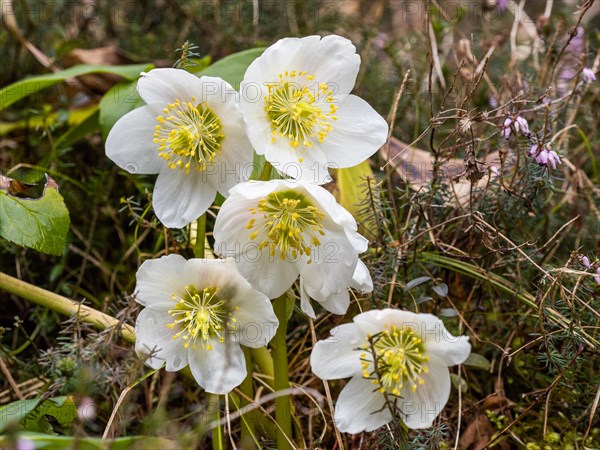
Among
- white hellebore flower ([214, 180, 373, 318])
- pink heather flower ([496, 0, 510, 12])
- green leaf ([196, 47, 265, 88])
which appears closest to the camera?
white hellebore flower ([214, 180, 373, 318])

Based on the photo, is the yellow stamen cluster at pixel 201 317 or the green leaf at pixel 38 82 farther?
the green leaf at pixel 38 82

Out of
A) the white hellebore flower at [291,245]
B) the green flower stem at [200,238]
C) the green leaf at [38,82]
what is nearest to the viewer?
the white hellebore flower at [291,245]

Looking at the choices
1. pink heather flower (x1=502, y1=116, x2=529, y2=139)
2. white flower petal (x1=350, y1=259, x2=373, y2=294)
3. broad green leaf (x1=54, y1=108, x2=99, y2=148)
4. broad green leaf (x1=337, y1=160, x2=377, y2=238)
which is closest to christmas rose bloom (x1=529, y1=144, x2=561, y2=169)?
pink heather flower (x1=502, y1=116, x2=529, y2=139)

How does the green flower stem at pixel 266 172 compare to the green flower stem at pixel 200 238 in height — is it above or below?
above

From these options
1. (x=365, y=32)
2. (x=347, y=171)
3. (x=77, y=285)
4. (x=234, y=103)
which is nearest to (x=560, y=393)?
(x=347, y=171)

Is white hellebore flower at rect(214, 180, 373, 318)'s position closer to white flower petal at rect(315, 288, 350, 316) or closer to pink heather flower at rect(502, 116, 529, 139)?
white flower petal at rect(315, 288, 350, 316)

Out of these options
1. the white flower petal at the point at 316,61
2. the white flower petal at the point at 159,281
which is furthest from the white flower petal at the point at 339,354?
→ the white flower petal at the point at 316,61

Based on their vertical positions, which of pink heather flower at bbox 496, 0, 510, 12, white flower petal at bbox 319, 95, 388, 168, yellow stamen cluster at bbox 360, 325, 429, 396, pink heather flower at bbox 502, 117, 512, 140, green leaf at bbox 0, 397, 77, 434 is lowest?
green leaf at bbox 0, 397, 77, 434

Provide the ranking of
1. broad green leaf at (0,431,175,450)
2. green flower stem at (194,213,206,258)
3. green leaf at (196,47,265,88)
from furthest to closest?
green leaf at (196,47,265,88) → green flower stem at (194,213,206,258) → broad green leaf at (0,431,175,450)

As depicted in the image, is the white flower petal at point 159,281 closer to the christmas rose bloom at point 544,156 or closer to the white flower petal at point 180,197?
the white flower petal at point 180,197

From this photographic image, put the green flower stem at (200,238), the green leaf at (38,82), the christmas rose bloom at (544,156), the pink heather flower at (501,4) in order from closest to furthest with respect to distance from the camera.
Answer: the green flower stem at (200,238) < the christmas rose bloom at (544,156) < the green leaf at (38,82) < the pink heather flower at (501,4)
